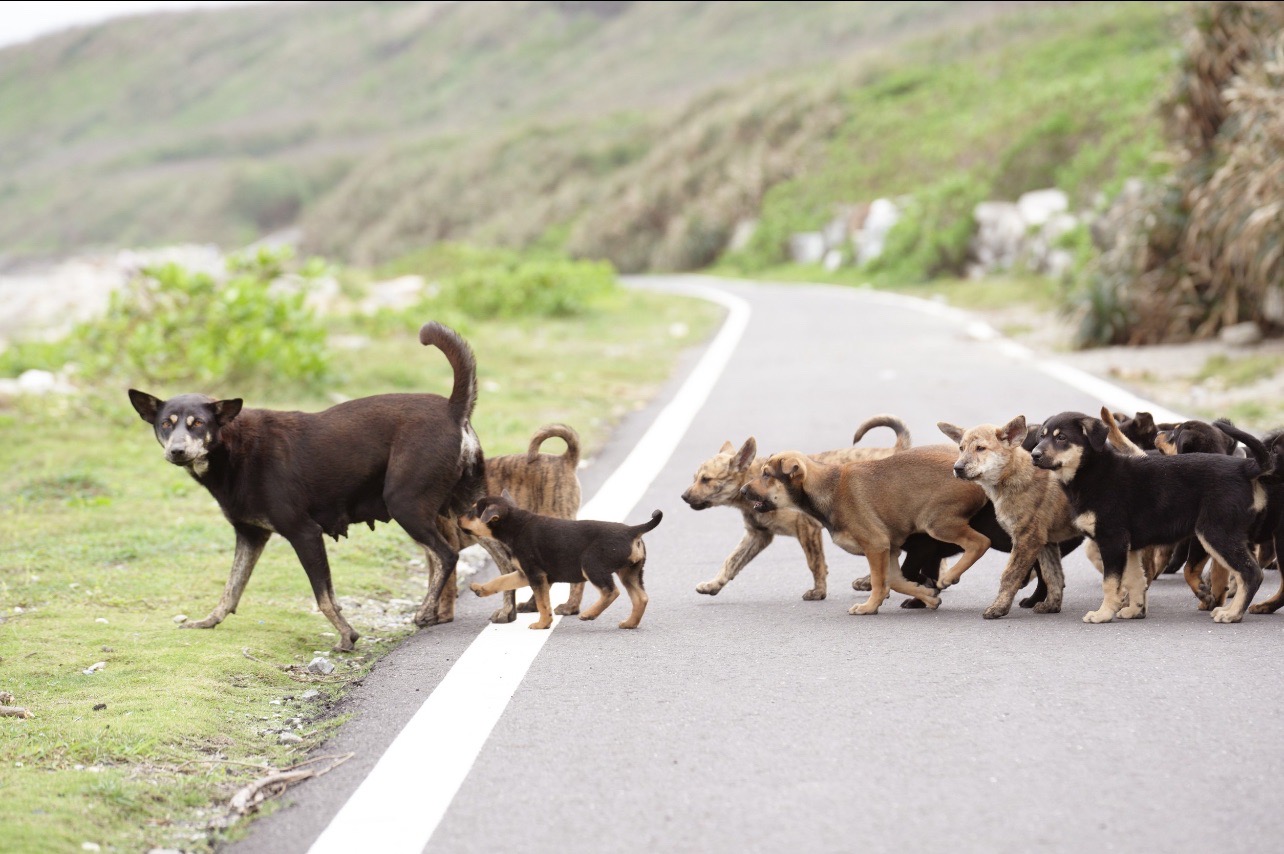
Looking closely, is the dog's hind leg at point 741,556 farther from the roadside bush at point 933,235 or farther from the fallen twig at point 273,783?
the roadside bush at point 933,235

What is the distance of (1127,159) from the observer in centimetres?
3397

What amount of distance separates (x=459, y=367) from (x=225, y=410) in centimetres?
109

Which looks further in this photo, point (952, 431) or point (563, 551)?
point (952, 431)

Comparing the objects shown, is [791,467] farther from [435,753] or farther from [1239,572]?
[435,753]

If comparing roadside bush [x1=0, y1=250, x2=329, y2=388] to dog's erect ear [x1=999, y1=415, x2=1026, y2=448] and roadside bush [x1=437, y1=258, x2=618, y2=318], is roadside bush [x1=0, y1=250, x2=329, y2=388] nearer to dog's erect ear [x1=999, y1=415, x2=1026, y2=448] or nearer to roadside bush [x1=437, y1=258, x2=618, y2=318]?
dog's erect ear [x1=999, y1=415, x2=1026, y2=448]

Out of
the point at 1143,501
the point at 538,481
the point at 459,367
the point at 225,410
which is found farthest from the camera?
the point at 538,481

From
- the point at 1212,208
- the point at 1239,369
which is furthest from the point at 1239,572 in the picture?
the point at 1212,208

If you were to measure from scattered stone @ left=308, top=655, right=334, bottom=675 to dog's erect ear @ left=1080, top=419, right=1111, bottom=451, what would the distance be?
135 inches

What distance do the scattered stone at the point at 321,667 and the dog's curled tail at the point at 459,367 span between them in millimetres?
1332

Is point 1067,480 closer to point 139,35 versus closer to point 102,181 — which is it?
point 102,181

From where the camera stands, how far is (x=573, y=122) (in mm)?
86438

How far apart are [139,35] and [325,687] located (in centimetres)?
18453

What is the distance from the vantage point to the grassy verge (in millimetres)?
4691

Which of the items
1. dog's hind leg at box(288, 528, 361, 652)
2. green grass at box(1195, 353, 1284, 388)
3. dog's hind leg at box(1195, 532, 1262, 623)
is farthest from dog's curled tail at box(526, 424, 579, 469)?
green grass at box(1195, 353, 1284, 388)
